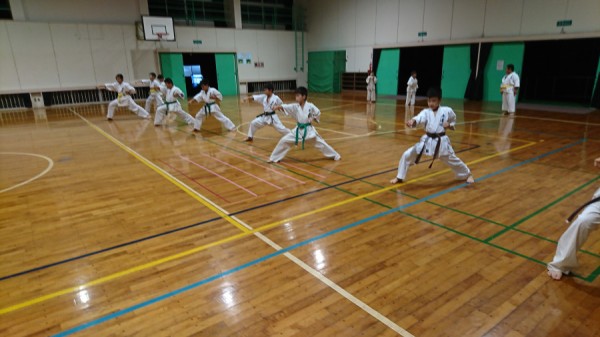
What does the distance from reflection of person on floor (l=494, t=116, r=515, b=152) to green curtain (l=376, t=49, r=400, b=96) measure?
30.3ft

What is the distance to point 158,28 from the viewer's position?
781 inches

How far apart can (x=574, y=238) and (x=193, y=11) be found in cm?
2268

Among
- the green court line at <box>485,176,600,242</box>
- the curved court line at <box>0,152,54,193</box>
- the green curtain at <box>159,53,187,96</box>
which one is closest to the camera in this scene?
the green court line at <box>485,176,600,242</box>

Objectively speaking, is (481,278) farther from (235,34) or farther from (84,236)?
(235,34)

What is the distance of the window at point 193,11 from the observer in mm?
20844

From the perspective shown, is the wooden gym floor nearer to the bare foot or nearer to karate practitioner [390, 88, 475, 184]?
the bare foot

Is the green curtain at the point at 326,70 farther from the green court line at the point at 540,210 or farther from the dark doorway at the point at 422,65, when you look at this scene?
the green court line at the point at 540,210

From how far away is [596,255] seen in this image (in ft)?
11.8

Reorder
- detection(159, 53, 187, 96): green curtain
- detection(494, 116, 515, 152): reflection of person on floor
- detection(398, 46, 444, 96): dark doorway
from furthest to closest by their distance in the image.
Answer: detection(398, 46, 444, 96): dark doorway, detection(159, 53, 187, 96): green curtain, detection(494, 116, 515, 152): reflection of person on floor

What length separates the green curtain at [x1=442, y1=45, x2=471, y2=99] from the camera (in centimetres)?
1769


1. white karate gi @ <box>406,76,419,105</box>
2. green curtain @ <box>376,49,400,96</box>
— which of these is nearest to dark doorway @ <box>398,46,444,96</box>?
green curtain @ <box>376,49,400,96</box>

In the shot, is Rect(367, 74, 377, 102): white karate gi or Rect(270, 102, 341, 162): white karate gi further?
Rect(367, 74, 377, 102): white karate gi

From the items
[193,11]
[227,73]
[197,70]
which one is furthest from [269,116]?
[197,70]

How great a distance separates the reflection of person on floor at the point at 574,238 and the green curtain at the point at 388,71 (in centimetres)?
1859
